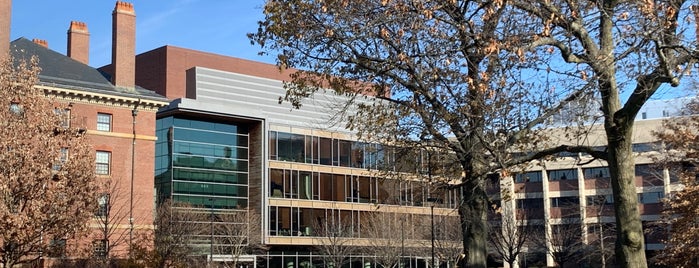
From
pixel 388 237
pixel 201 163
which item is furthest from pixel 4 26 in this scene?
pixel 388 237

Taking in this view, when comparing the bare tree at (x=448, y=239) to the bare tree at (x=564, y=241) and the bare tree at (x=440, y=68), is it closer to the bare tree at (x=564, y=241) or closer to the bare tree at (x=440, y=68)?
the bare tree at (x=564, y=241)

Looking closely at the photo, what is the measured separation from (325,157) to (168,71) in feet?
55.3

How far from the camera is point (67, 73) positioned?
5353 centimetres

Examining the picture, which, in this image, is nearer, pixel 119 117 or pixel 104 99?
pixel 104 99

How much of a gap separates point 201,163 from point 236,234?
6104 mm

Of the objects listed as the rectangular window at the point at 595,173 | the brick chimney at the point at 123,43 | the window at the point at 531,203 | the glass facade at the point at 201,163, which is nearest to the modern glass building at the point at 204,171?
the glass facade at the point at 201,163

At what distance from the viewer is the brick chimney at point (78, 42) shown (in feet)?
198

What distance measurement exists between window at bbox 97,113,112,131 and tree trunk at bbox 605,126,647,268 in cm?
4480

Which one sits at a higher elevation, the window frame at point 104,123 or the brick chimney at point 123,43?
the brick chimney at point 123,43

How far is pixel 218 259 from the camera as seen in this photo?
5719 centimetres

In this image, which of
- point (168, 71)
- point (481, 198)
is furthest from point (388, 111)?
point (168, 71)

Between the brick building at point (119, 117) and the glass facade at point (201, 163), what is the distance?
15.6ft

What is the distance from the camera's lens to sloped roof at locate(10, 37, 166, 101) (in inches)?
2045

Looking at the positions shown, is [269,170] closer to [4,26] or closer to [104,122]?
[104,122]
